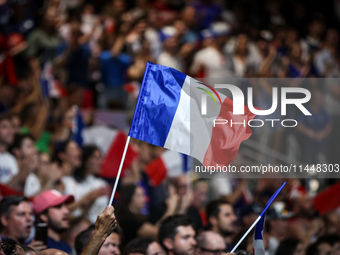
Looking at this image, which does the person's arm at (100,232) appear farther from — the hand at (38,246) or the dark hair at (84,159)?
the dark hair at (84,159)

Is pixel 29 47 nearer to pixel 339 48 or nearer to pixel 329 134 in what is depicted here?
pixel 329 134

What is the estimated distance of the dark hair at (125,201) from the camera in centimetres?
548

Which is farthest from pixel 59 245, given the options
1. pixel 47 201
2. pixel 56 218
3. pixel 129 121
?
pixel 129 121

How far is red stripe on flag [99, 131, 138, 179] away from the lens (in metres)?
7.02

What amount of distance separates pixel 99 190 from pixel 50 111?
2664mm

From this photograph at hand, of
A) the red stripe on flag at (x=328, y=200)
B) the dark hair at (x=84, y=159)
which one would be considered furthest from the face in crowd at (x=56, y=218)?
the red stripe on flag at (x=328, y=200)

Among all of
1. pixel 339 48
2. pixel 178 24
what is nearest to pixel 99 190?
pixel 178 24

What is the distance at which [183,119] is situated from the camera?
4113 mm

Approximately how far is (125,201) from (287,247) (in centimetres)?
168

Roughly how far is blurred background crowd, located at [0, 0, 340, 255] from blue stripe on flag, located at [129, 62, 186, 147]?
1.00 m

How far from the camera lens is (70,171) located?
620cm

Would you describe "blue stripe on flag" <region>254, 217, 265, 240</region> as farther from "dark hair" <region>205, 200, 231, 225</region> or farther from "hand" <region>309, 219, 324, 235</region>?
"hand" <region>309, 219, 324, 235</region>

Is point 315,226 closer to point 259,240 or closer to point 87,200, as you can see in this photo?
point 259,240

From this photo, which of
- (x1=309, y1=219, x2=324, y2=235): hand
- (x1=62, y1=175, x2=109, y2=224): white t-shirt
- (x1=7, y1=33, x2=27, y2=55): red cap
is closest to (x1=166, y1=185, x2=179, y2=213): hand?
(x1=62, y1=175, x2=109, y2=224): white t-shirt
